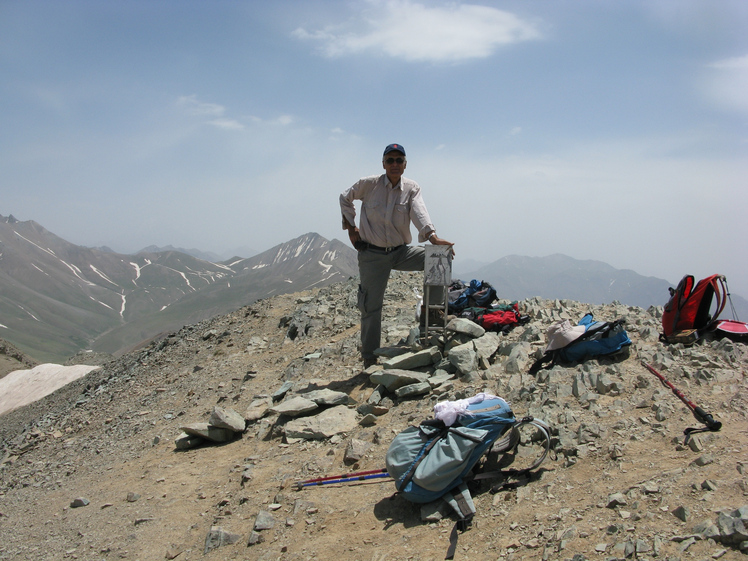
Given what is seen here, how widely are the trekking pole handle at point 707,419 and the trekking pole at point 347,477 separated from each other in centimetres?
311

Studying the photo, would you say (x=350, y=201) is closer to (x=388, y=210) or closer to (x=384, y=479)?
(x=388, y=210)

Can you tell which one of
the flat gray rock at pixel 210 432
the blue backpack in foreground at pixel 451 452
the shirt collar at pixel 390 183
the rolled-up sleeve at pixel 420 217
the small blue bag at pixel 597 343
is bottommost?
the flat gray rock at pixel 210 432

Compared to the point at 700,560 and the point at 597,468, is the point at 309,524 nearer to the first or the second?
the point at 597,468

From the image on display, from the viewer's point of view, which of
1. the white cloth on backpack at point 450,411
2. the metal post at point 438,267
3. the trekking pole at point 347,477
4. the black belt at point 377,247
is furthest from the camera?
the black belt at point 377,247

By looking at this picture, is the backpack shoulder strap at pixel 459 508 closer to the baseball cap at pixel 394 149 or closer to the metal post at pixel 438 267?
the metal post at pixel 438 267

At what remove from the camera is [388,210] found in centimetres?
729

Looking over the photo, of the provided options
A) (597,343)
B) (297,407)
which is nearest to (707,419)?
(597,343)

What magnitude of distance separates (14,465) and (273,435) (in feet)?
18.8

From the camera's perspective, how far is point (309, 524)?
439 centimetres

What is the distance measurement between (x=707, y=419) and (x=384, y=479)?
317cm

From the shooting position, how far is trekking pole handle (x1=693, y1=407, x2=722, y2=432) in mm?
4289

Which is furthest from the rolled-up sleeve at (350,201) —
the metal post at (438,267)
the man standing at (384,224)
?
the metal post at (438,267)

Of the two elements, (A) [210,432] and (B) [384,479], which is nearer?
(B) [384,479]

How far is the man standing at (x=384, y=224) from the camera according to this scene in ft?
23.7
